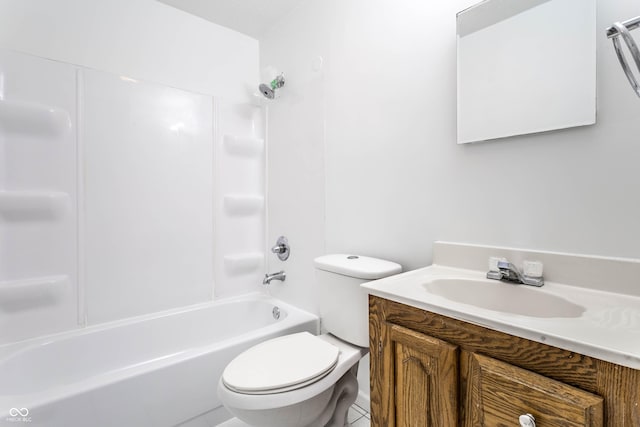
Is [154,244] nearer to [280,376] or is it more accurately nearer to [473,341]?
[280,376]

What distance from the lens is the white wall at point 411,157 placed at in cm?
90

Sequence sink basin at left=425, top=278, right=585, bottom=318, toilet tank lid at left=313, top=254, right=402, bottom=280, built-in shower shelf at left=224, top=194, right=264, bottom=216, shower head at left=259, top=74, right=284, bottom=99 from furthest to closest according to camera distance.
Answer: built-in shower shelf at left=224, top=194, right=264, bottom=216, shower head at left=259, top=74, right=284, bottom=99, toilet tank lid at left=313, top=254, right=402, bottom=280, sink basin at left=425, top=278, right=585, bottom=318

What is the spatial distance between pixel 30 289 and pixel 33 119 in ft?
2.83

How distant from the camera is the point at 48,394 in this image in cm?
110

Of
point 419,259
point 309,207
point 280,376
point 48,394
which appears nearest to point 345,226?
point 309,207

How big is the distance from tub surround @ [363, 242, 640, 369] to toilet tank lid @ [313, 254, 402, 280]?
0.48 ft

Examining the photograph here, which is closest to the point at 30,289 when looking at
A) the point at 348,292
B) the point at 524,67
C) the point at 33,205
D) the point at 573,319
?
the point at 33,205

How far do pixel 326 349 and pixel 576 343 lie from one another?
2.99ft

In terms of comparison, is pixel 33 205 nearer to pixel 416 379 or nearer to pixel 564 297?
pixel 416 379

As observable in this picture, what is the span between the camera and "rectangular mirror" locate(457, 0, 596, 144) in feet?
3.05

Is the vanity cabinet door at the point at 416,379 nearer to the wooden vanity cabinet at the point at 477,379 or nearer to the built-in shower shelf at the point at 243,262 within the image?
the wooden vanity cabinet at the point at 477,379

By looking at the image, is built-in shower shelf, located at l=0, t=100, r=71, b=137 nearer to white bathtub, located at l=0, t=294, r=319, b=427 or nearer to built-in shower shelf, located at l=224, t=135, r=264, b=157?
built-in shower shelf, located at l=224, t=135, r=264, b=157

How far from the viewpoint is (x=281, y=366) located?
3.86 ft
